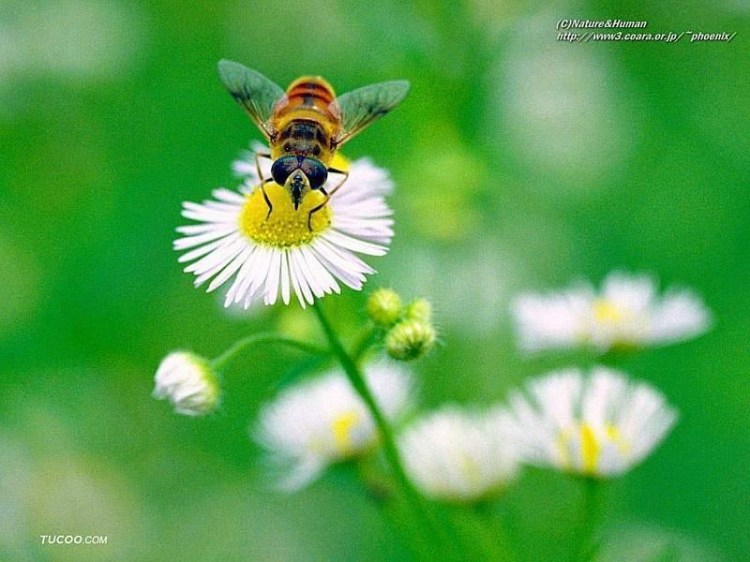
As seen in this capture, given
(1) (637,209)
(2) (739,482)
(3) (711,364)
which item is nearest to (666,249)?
(1) (637,209)

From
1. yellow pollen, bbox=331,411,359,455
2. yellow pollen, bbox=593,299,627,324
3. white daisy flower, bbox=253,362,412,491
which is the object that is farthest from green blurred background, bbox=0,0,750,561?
yellow pollen, bbox=593,299,627,324

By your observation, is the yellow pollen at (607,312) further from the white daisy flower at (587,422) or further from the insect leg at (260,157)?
the insect leg at (260,157)

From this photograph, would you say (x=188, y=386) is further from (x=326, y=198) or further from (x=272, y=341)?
(x=326, y=198)

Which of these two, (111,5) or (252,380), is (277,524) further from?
Answer: (111,5)

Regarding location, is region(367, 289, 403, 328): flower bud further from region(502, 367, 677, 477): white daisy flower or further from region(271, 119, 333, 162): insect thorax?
A: region(502, 367, 677, 477): white daisy flower

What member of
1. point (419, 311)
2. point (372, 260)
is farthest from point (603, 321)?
point (372, 260)

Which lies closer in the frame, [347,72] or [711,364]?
[711,364]
